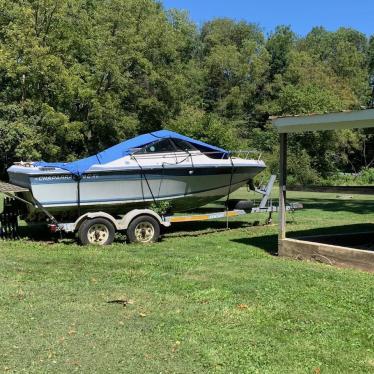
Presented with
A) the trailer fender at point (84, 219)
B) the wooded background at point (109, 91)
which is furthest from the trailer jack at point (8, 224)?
the wooded background at point (109, 91)

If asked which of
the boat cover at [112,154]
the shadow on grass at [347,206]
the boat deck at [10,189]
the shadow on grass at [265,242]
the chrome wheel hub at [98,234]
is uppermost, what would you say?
the boat cover at [112,154]

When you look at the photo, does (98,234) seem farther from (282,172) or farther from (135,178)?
(282,172)

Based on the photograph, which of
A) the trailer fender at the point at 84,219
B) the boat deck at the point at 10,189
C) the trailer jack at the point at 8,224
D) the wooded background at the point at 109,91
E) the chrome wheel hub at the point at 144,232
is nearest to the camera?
the boat deck at the point at 10,189

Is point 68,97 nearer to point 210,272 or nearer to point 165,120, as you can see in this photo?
point 165,120

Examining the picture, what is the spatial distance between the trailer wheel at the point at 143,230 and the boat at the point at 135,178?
69 centimetres

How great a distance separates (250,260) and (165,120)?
A: 1206 inches

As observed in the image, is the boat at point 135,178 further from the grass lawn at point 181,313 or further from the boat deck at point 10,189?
the grass lawn at point 181,313

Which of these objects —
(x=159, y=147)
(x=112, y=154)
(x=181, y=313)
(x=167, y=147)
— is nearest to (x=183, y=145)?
(x=167, y=147)

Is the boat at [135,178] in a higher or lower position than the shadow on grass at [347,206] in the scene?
higher

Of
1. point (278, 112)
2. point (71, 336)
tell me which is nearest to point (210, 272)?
point (71, 336)

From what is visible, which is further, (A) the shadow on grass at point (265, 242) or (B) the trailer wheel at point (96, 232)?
(B) the trailer wheel at point (96, 232)

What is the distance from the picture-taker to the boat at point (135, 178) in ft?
33.8

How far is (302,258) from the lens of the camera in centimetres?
861

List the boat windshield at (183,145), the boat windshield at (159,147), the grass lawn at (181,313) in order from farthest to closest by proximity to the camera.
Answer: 1. the boat windshield at (183,145)
2. the boat windshield at (159,147)
3. the grass lawn at (181,313)
